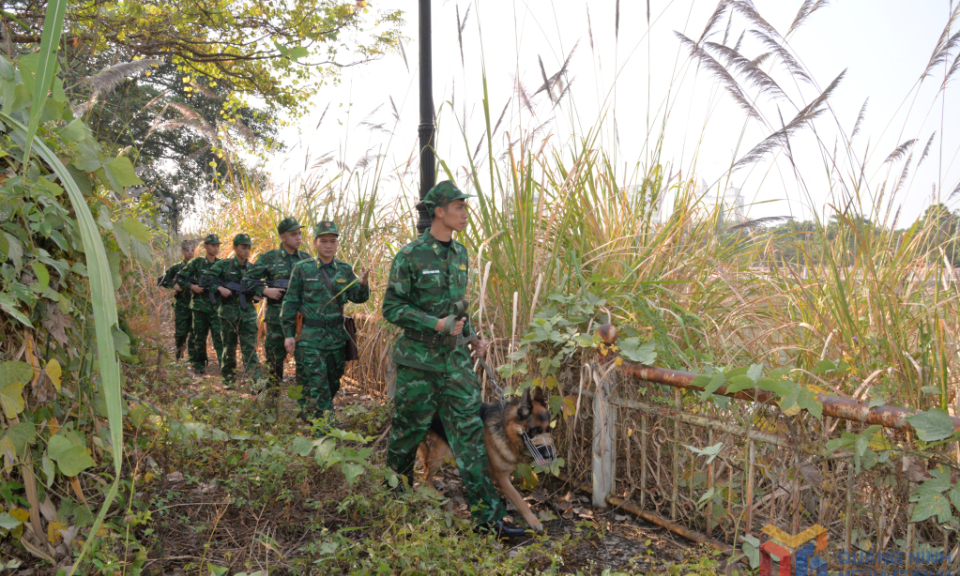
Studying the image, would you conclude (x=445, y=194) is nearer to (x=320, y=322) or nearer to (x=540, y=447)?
(x=540, y=447)

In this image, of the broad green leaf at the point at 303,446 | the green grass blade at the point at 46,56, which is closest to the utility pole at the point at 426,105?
the broad green leaf at the point at 303,446

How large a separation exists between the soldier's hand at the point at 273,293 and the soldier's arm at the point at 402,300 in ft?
9.85

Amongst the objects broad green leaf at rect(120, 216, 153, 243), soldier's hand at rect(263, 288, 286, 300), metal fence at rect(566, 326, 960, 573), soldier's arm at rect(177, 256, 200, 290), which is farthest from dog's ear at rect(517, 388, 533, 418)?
soldier's arm at rect(177, 256, 200, 290)

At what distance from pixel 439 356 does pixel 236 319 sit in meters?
4.34

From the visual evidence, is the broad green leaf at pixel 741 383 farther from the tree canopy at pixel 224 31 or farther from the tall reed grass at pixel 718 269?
the tree canopy at pixel 224 31

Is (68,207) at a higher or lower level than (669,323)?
higher

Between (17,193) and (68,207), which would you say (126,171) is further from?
(17,193)

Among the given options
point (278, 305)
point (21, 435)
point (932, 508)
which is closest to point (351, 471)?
point (21, 435)

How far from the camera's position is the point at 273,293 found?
6.05m

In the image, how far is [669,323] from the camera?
138 inches

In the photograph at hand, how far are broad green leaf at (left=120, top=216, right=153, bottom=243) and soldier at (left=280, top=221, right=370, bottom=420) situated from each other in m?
2.49

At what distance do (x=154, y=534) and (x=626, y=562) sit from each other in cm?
211

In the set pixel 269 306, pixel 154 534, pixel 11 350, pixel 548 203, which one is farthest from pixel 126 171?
pixel 269 306
